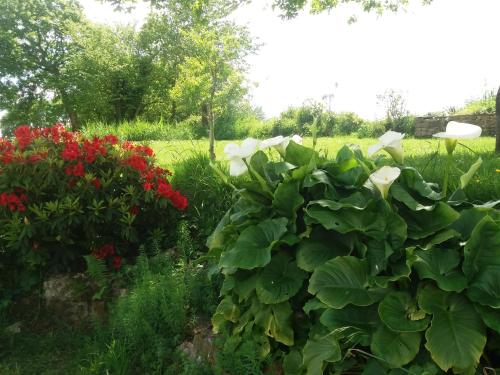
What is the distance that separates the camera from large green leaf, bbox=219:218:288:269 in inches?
97.5

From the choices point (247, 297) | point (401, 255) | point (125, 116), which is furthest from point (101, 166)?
point (125, 116)

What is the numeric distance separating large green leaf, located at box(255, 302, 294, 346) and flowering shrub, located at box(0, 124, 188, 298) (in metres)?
2.02

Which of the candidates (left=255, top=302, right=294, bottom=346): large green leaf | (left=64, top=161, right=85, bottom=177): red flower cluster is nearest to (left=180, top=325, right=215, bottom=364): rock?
→ (left=255, top=302, right=294, bottom=346): large green leaf

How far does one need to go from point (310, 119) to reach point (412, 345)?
1809 centimetres

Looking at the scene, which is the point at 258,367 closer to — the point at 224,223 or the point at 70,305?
the point at 224,223

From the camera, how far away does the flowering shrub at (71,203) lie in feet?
13.4

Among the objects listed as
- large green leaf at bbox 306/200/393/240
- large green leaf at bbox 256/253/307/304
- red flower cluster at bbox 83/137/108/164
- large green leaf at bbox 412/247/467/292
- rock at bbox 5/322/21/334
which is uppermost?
red flower cluster at bbox 83/137/108/164

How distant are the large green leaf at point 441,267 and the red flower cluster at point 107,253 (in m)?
2.85

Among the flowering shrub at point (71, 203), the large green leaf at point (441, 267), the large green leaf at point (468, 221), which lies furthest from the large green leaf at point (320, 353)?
the flowering shrub at point (71, 203)

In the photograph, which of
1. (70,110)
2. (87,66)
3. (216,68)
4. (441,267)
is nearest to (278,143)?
(441,267)

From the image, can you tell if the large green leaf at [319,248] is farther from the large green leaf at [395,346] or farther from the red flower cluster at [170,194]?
the red flower cluster at [170,194]

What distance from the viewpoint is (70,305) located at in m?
4.18

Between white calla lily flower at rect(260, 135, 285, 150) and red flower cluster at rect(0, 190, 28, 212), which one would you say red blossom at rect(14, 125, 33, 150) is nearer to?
red flower cluster at rect(0, 190, 28, 212)

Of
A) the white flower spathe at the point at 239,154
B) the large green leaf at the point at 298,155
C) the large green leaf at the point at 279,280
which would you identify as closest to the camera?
the large green leaf at the point at 279,280
